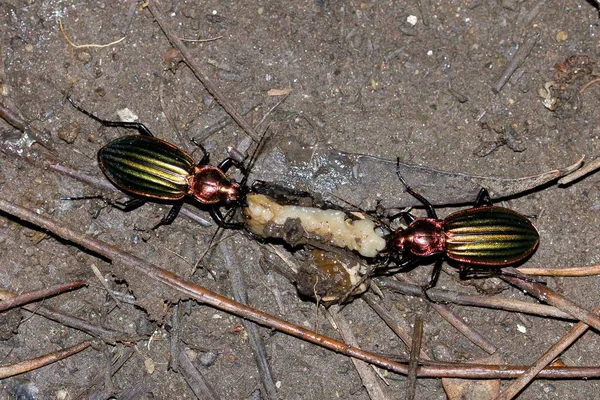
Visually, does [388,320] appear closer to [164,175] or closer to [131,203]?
[164,175]

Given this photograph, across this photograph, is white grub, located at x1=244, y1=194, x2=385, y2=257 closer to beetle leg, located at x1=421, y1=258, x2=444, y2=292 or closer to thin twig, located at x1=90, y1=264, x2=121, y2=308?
beetle leg, located at x1=421, y1=258, x2=444, y2=292

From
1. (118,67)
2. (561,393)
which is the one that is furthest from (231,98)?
(561,393)

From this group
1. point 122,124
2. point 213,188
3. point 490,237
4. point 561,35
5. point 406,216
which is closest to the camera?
point 490,237

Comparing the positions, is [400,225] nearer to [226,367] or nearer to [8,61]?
[226,367]

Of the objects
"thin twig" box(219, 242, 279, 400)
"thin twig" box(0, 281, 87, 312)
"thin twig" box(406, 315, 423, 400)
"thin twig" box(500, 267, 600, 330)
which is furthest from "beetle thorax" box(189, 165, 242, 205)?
A: "thin twig" box(500, 267, 600, 330)

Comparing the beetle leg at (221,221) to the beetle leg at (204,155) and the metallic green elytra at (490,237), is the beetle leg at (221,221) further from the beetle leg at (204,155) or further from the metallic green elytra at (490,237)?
the metallic green elytra at (490,237)

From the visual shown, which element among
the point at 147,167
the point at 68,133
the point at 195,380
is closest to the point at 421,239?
the point at 195,380
